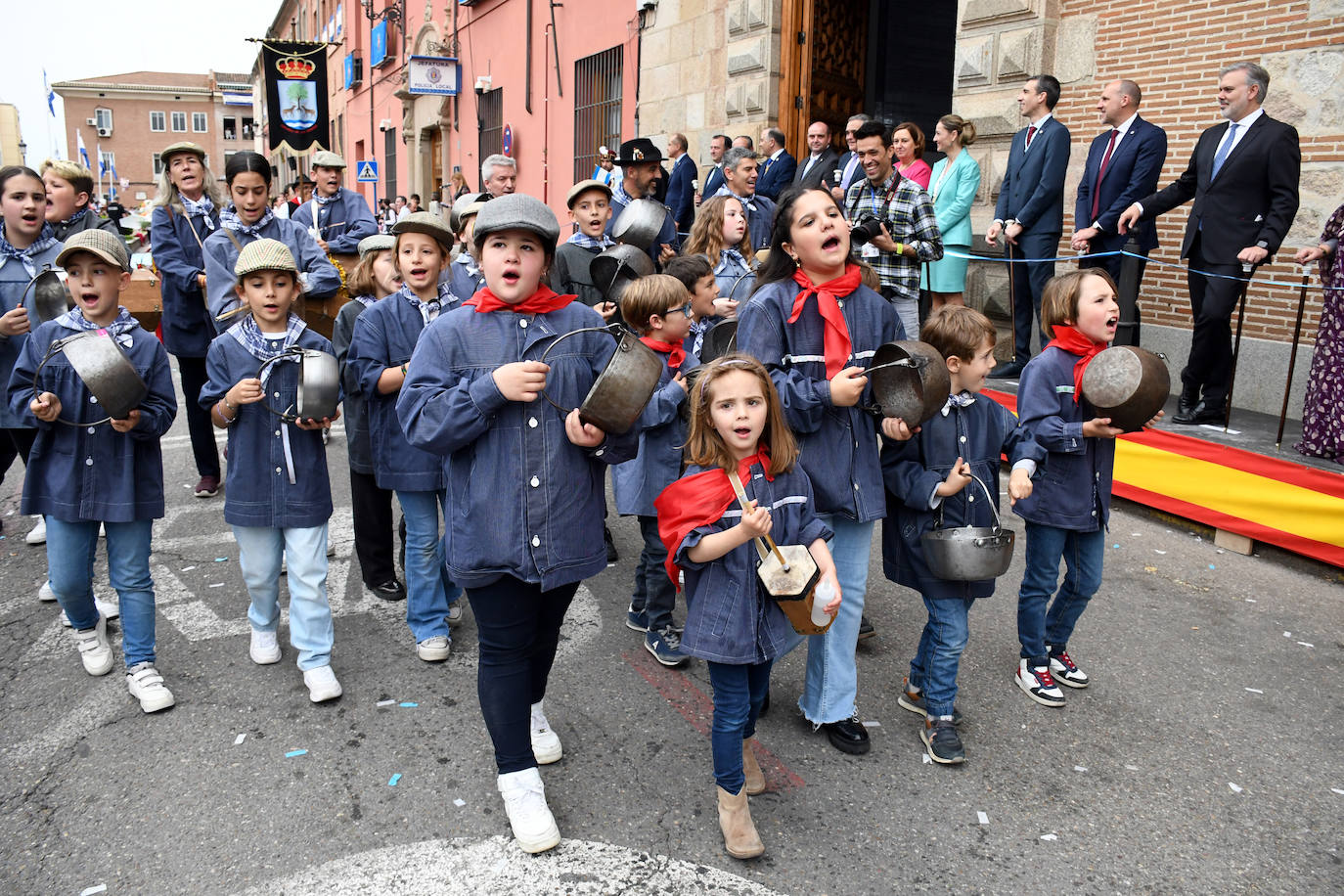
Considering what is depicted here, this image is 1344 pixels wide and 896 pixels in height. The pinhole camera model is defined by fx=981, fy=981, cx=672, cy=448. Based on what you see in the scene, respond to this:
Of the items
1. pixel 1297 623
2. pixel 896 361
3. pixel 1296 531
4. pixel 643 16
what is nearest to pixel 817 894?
pixel 896 361

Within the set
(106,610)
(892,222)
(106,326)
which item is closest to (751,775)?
(106,326)

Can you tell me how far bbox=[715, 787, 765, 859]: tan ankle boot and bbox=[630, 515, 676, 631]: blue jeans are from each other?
1.25 meters

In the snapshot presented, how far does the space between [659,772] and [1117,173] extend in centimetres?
600

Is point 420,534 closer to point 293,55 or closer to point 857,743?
point 857,743

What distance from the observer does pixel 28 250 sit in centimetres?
484

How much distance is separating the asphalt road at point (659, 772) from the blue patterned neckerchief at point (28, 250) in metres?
1.64

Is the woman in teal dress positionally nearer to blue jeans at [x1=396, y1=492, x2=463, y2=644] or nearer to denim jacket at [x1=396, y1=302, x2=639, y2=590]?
blue jeans at [x1=396, y1=492, x2=463, y2=644]

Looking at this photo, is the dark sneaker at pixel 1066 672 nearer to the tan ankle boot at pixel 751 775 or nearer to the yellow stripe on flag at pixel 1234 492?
the tan ankle boot at pixel 751 775

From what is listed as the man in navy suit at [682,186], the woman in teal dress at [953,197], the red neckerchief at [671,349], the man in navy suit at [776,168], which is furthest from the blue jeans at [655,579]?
the man in navy suit at [682,186]

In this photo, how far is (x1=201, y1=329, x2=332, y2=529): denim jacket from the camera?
11.9ft

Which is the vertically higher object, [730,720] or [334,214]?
[334,214]

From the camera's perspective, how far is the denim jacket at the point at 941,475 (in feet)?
10.5

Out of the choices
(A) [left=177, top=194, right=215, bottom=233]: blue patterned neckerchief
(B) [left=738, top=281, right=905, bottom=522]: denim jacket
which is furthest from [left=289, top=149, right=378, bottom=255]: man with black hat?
(B) [left=738, top=281, right=905, bottom=522]: denim jacket

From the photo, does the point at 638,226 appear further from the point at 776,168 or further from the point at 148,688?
the point at 776,168
